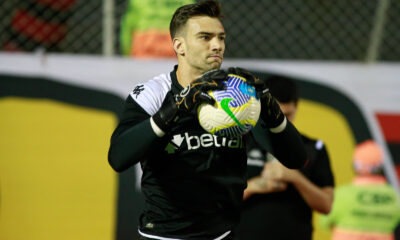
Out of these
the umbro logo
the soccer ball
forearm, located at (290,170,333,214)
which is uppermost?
the umbro logo

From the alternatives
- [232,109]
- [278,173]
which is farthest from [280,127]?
[278,173]

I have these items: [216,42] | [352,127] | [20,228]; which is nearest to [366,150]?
[352,127]

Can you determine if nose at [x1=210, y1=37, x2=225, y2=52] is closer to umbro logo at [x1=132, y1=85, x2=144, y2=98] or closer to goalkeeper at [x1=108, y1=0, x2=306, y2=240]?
goalkeeper at [x1=108, y1=0, x2=306, y2=240]

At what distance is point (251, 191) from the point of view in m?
3.17

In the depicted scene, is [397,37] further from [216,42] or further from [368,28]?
[216,42]

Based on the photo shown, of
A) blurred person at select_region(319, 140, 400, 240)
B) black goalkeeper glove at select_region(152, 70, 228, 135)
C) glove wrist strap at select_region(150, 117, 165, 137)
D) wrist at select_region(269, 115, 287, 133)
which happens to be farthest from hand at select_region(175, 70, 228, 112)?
blurred person at select_region(319, 140, 400, 240)

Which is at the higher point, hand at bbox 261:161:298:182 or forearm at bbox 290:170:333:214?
hand at bbox 261:161:298:182

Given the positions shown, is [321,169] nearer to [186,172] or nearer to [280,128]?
[280,128]

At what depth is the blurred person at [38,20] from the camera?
16.3 feet

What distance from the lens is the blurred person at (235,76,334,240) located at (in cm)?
313

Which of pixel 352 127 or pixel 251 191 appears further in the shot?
pixel 352 127

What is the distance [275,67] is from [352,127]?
38.2 inches

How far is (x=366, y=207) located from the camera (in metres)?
3.97

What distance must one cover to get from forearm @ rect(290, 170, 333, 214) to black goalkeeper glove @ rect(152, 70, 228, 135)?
1.33m
